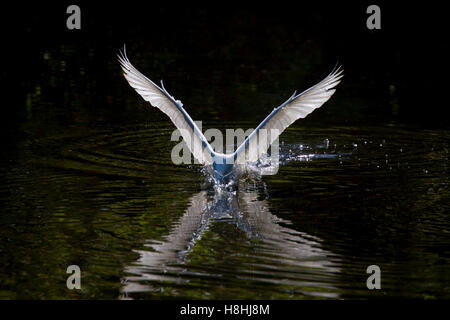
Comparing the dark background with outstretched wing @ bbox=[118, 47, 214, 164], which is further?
the dark background

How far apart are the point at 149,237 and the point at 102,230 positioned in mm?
502

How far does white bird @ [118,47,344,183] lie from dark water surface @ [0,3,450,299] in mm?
379

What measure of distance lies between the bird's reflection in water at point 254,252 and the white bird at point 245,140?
20.5 inches

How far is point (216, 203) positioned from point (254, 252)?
1.76m

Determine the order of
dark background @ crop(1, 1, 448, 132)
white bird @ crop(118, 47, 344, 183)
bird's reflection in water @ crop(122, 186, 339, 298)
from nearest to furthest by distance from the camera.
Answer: bird's reflection in water @ crop(122, 186, 339, 298) < white bird @ crop(118, 47, 344, 183) < dark background @ crop(1, 1, 448, 132)

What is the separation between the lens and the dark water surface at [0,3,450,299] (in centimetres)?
691

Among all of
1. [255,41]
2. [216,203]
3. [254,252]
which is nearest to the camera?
[254,252]

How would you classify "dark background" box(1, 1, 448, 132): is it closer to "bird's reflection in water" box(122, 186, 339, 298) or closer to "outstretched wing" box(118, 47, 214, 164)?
"outstretched wing" box(118, 47, 214, 164)

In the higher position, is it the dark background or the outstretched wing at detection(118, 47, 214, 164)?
the dark background

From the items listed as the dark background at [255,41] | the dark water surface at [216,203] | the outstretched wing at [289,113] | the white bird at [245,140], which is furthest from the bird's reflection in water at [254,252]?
the dark background at [255,41]

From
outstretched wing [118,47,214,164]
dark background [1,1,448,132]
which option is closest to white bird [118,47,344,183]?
outstretched wing [118,47,214,164]

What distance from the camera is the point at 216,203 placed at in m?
9.22

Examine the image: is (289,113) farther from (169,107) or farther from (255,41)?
(255,41)

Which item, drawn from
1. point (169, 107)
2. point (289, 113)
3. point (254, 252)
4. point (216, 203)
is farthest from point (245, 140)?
point (254, 252)
